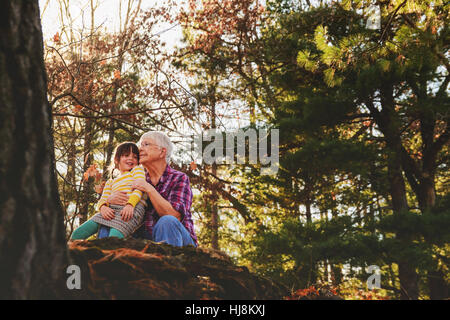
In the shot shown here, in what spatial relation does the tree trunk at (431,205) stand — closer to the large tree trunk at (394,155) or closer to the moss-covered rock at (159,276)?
the large tree trunk at (394,155)

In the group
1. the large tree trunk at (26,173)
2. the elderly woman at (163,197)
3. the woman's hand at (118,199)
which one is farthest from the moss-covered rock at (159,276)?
the woman's hand at (118,199)

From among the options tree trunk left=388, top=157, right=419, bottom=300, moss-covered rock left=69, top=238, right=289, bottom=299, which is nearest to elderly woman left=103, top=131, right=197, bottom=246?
moss-covered rock left=69, top=238, right=289, bottom=299

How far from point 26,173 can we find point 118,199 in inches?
53.9

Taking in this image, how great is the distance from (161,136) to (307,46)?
480cm

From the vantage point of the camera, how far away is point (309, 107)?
621 cm

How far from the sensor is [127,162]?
2.62m

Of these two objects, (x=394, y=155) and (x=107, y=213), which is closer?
(x=107, y=213)

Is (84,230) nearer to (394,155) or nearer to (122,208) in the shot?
(122,208)

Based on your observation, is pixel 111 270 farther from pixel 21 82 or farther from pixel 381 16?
pixel 381 16

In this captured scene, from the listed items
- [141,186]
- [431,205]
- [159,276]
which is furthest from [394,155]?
[159,276]

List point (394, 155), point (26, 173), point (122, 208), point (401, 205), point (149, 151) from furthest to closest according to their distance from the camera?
point (401, 205)
point (394, 155)
point (149, 151)
point (122, 208)
point (26, 173)

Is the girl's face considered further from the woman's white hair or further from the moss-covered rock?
the moss-covered rock

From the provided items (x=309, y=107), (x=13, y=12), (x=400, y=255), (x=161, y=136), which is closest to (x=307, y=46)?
(x=309, y=107)

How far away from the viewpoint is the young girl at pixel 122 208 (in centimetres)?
221
